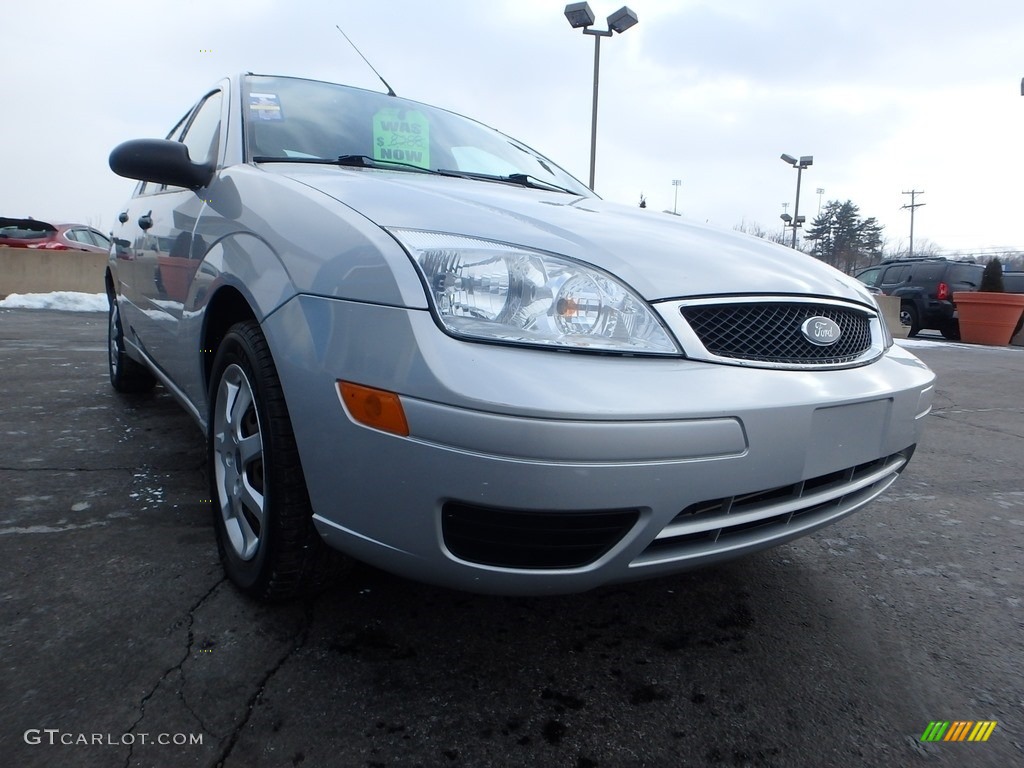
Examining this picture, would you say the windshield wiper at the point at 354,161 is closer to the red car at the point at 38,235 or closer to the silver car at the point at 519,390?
the silver car at the point at 519,390

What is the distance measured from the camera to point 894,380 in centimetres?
173

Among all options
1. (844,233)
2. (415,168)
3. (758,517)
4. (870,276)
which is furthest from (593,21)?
(844,233)

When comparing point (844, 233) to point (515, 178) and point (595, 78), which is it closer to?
point (595, 78)

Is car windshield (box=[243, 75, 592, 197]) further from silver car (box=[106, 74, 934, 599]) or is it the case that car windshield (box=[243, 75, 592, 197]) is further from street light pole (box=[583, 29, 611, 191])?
street light pole (box=[583, 29, 611, 191])

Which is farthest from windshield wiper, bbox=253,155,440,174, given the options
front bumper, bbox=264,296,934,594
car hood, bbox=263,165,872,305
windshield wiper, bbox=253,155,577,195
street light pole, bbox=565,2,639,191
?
street light pole, bbox=565,2,639,191

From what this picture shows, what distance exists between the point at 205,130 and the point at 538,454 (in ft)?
7.43

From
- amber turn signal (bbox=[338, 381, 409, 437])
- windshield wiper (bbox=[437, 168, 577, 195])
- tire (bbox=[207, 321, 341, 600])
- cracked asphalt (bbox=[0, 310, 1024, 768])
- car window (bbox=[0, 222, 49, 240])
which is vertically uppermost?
car window (bbox=[0, 222, 49, 240])

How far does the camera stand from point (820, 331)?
1.64m

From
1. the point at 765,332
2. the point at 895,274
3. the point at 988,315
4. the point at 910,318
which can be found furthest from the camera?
the point at 895,274

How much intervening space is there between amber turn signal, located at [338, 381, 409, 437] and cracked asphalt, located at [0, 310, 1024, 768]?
0.59 m

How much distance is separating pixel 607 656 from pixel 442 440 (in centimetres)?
74

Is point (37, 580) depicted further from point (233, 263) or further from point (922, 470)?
point (922, 470)

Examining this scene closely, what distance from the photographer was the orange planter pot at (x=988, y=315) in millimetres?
11555

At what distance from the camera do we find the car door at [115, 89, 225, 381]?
7.65 ft
